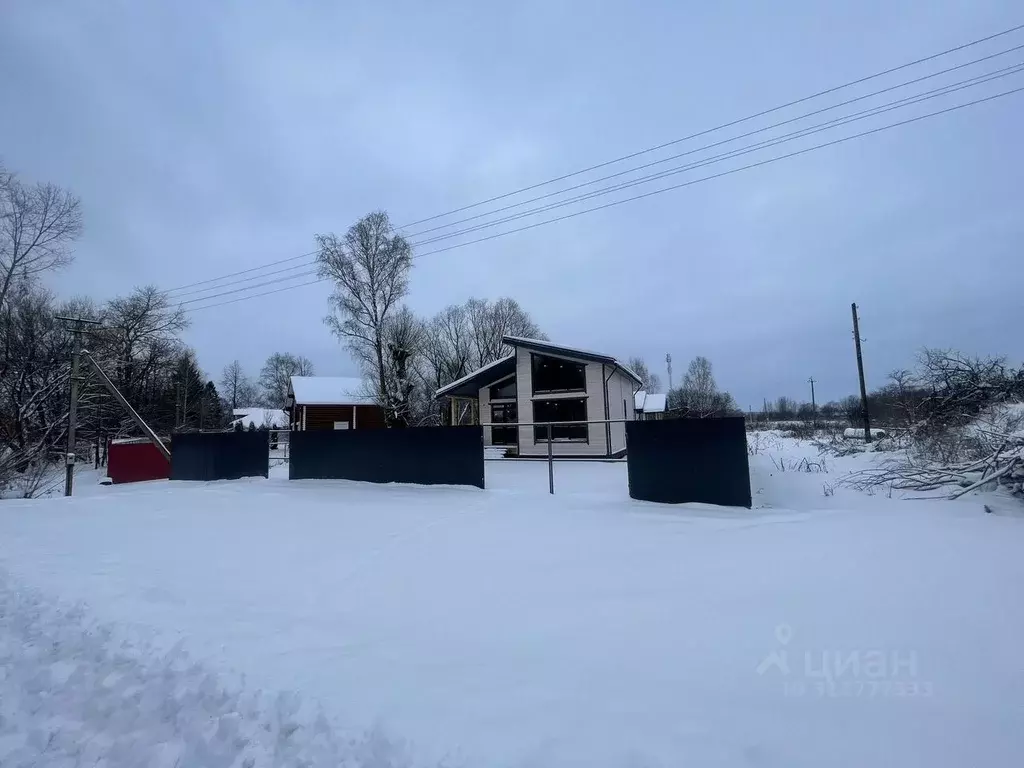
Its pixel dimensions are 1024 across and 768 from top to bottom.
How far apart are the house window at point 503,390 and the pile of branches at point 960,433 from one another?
15.3 meters

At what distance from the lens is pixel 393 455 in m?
11.0

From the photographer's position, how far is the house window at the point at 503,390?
23.7 meters

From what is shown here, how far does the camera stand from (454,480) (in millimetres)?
10250

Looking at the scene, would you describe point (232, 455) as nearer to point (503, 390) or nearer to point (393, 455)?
point (393, 455)

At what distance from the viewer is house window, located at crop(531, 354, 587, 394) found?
2214 centimetres

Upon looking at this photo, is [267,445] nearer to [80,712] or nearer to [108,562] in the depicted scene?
[108,562]

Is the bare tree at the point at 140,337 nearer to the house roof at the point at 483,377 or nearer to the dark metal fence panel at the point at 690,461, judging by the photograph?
the house roof at the point at 483,377

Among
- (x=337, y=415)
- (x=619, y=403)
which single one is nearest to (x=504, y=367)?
(x=619, y=403)

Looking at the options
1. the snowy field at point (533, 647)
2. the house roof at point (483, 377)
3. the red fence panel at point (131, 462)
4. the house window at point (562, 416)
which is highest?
the house roof at point (483, 377)

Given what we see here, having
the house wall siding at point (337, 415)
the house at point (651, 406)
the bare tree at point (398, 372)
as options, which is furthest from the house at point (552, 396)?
the house at point (651, 406)

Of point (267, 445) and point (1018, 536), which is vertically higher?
point (267, 445)

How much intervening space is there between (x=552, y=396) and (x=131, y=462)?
58.0 feet

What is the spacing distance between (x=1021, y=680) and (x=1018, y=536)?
12.9ft

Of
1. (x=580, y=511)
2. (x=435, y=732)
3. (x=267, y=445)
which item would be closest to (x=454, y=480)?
(x=580, y=511)
